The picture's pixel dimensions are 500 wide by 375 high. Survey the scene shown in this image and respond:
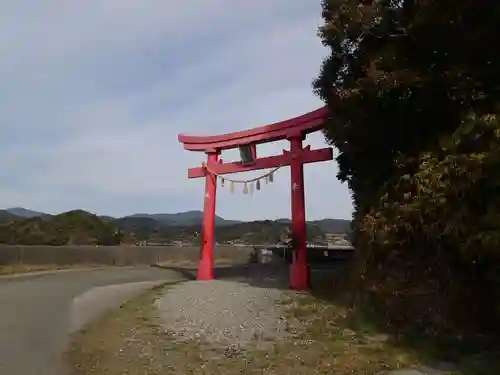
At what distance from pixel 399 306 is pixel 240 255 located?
988 inches

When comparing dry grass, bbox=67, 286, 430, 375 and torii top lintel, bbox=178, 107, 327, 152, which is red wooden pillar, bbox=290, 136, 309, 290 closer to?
torii top lintel, bbox=178, 107, 327, 152

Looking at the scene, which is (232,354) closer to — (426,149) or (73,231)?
(426,149)

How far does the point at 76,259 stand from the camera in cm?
2577

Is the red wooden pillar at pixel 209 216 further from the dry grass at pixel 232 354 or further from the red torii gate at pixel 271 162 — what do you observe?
the dry grass at pixel 232 354

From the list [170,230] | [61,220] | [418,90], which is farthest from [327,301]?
[170,230]

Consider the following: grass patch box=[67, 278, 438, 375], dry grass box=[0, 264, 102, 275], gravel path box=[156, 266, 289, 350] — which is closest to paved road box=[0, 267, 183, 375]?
grass patch box=[67, 278, 438, 375]

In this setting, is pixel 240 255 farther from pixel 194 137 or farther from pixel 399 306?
pixel 399 306

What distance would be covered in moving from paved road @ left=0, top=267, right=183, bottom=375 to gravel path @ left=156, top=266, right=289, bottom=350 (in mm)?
1773

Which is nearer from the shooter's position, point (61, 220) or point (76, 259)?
point (76, 259)

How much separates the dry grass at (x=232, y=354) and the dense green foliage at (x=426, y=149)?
1081 mm

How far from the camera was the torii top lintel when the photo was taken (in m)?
16.5

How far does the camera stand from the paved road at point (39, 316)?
719 cm

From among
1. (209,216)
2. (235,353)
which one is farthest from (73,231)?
(235,353)

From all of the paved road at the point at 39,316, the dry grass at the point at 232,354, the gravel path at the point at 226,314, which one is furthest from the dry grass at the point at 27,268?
the dry grass at the point at 232,354
